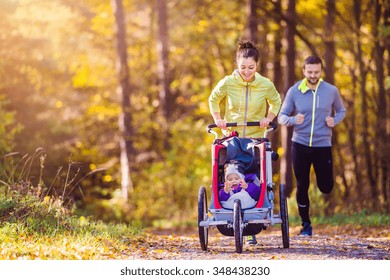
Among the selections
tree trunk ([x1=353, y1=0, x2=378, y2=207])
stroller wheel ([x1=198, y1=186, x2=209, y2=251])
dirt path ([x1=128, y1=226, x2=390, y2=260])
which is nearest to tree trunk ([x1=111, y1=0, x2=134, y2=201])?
tree trunk ([x1=353, y1=0, x2=378, y2=207])

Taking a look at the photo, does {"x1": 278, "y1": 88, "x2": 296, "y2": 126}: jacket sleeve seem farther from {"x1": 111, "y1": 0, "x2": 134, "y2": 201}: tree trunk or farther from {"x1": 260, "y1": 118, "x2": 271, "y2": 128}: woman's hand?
Answer: {"x1": 111, "y1": 0, "x2": 134, "y2": 201}: tree trunk

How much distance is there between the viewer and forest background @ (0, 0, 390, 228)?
59.2 feet

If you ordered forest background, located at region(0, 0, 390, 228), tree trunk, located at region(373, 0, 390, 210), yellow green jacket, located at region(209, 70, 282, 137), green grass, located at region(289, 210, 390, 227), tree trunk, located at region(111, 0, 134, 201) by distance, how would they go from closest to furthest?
yellow green jacket, located at region(209, 70, 282, 137) → green grass, located at region(289, 210, 390, 227) → tree trunk, located at region(373, 0, 390, 210) → forest background, located at region(0, 0, 390, 228) → tree trunk, located at region(111, 0, 134, 201)

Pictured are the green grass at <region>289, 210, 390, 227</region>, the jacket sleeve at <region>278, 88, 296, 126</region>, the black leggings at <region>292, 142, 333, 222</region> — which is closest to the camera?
the jacket sleeve at <region>278, 88, 296, 126</region>

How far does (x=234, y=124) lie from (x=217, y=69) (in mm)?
17840

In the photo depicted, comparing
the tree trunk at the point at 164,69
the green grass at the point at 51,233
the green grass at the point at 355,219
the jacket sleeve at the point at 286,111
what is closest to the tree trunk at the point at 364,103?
the green grass at the point at 355,219

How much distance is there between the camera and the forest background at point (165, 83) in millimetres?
18031

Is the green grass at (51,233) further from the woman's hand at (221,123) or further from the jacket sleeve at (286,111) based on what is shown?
the jacket sleeve at (286,111)

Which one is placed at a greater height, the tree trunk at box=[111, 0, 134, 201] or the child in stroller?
the tree trunk at box=[111, 0, 134, 201]

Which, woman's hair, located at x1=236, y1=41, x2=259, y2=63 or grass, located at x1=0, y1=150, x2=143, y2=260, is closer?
grass, located at x1=0, y1=150, x2=143, y2=260

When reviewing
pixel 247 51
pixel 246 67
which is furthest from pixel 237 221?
pixel 247 51

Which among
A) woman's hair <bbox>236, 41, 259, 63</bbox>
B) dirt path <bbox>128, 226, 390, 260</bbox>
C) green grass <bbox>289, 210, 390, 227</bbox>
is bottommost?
green grass <bbox>289, 210, 390, 227</bbox>

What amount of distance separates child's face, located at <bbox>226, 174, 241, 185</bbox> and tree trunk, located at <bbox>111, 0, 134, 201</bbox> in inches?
530
